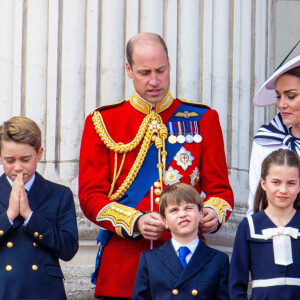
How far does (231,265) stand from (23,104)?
2.16 meters

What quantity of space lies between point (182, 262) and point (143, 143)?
74 centimetres

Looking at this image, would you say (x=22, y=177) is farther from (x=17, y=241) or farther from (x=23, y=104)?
(x=23, y=104)

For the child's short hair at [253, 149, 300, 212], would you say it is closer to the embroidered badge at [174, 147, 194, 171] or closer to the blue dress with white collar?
the blue dress with white collar

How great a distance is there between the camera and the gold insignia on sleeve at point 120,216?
15.8 ft

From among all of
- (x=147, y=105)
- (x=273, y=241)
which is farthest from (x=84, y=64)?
(x=273, y=241)

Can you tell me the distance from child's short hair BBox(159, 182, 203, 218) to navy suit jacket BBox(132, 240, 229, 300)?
0.63ft

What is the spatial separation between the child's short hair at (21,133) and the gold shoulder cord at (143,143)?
393mm

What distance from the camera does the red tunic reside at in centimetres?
498

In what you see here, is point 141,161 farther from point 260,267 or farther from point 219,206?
point 260,267

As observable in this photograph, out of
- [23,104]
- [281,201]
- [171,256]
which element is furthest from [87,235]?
[281,201]

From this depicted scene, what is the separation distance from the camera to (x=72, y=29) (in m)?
6.19

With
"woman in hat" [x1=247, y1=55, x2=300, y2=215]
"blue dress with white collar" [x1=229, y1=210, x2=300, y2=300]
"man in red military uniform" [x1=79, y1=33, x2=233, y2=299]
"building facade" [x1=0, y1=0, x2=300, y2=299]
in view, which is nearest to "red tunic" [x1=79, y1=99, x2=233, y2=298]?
"man in red military uniform" [x1=79, y1=33, x2=233, y2=299]

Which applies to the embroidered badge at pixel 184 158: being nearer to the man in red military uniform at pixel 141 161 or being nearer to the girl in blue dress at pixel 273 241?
the man in red military uniform at pixel 141 161

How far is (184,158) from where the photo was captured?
5102mm
